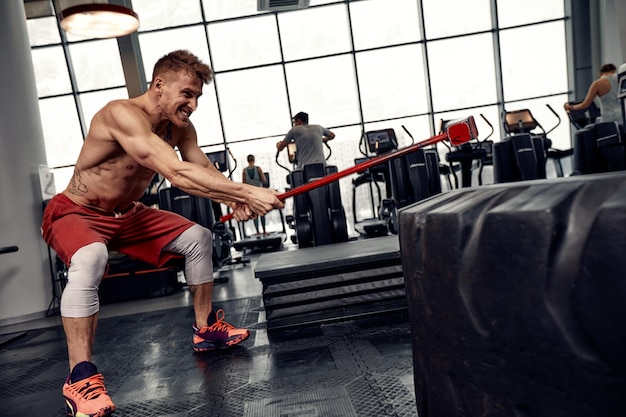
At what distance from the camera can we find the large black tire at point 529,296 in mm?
472

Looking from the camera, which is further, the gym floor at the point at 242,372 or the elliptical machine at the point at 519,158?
the elliptical machine at the point at 519,158

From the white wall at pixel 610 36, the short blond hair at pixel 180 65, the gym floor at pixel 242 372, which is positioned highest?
the white wall at pixel 610 36

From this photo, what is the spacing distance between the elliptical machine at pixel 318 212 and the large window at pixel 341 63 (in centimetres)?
396

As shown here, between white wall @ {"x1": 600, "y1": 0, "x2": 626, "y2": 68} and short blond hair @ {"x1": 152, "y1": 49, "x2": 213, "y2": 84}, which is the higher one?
white wall @ {"x1": 600, "y1": 0, "x2": 626, "y2": 68}

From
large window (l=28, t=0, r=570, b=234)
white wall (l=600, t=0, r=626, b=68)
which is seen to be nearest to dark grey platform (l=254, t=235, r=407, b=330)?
large window (l=28, t=0, r=570, b=234)

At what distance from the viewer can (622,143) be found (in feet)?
11.4

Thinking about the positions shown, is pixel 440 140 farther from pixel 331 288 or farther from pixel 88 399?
pixel 88 399

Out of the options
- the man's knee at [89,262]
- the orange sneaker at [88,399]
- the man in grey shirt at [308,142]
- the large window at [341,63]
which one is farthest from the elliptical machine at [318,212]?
the large window at [341,63]

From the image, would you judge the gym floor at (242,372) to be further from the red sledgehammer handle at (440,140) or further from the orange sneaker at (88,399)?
the red sledgehammer handle at (440,140)

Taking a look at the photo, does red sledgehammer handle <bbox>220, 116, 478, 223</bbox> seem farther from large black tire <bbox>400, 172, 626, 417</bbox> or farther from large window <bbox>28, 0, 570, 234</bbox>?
large window <bbox>28, 0, 570, 234</bbox>

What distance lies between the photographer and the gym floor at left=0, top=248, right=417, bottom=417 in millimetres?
1395

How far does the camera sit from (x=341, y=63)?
7.66 m

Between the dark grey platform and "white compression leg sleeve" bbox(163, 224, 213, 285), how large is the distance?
0.26 metres

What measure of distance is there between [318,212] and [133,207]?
1.92m
